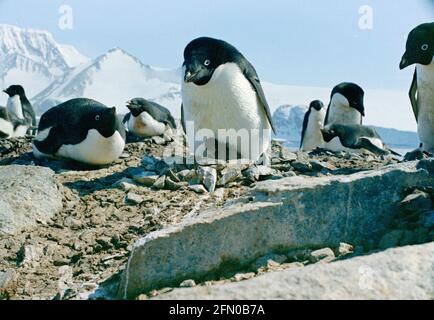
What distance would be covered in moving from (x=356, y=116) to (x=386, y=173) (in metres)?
7.80

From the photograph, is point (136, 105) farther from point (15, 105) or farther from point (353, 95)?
point (15, 105)

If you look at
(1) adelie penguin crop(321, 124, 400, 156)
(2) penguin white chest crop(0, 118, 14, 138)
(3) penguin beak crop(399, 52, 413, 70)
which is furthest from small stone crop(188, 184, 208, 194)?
(2) penguin white chest crop(0, 118, 14, 138)

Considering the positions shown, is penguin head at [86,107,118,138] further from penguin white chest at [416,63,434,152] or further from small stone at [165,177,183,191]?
penguin white chest at [416,63,434,152]

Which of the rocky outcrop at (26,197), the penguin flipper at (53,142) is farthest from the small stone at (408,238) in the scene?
the penguin flipper at (53,142)

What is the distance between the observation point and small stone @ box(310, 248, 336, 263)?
268 cm

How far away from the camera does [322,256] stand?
2.71 meters

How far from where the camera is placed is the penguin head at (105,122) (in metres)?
5.49

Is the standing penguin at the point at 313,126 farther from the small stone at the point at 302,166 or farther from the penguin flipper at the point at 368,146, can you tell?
the small stone at the point at 302,166

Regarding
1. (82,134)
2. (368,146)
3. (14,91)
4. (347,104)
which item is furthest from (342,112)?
(14,91)

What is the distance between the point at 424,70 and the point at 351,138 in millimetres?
3137

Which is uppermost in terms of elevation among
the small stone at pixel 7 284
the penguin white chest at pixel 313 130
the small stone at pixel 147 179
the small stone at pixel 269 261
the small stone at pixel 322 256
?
the small stone at pixel 322 256

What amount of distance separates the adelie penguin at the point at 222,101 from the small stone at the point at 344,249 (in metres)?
2.52

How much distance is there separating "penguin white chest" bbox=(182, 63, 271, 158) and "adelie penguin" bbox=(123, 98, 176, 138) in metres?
2.41

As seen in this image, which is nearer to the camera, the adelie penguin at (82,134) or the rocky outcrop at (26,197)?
the rocky outcrop at (26,197)
